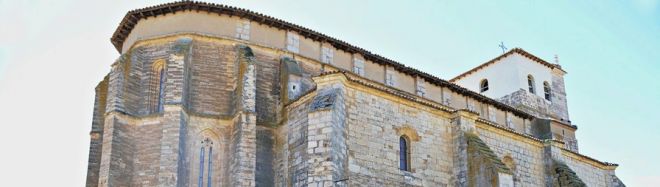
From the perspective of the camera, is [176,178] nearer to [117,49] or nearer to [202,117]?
[202,117]

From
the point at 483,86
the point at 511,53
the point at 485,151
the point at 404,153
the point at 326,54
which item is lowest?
the point at 404,153

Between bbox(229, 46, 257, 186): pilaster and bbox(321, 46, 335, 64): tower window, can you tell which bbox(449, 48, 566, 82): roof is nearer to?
bbox(321, 46, 335, 64): tower window

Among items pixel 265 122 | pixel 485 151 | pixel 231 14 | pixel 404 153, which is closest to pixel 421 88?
pixel 485 151

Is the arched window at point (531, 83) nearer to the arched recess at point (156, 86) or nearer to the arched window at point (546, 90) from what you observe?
the arched window at point (546, 90)

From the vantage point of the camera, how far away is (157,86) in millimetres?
22953

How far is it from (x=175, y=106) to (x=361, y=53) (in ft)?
25.3

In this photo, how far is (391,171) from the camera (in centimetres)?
2097

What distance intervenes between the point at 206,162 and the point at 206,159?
9 centimetres

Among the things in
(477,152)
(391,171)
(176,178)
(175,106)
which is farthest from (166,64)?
(477,152)

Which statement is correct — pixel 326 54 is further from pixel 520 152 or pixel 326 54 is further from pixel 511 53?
pixel 511 53

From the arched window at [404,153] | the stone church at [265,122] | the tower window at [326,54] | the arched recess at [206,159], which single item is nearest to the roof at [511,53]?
the stone church at [265,122]

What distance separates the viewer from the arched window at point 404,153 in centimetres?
2160

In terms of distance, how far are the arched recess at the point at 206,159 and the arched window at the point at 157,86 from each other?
159 centimetres

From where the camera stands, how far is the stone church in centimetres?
2059
